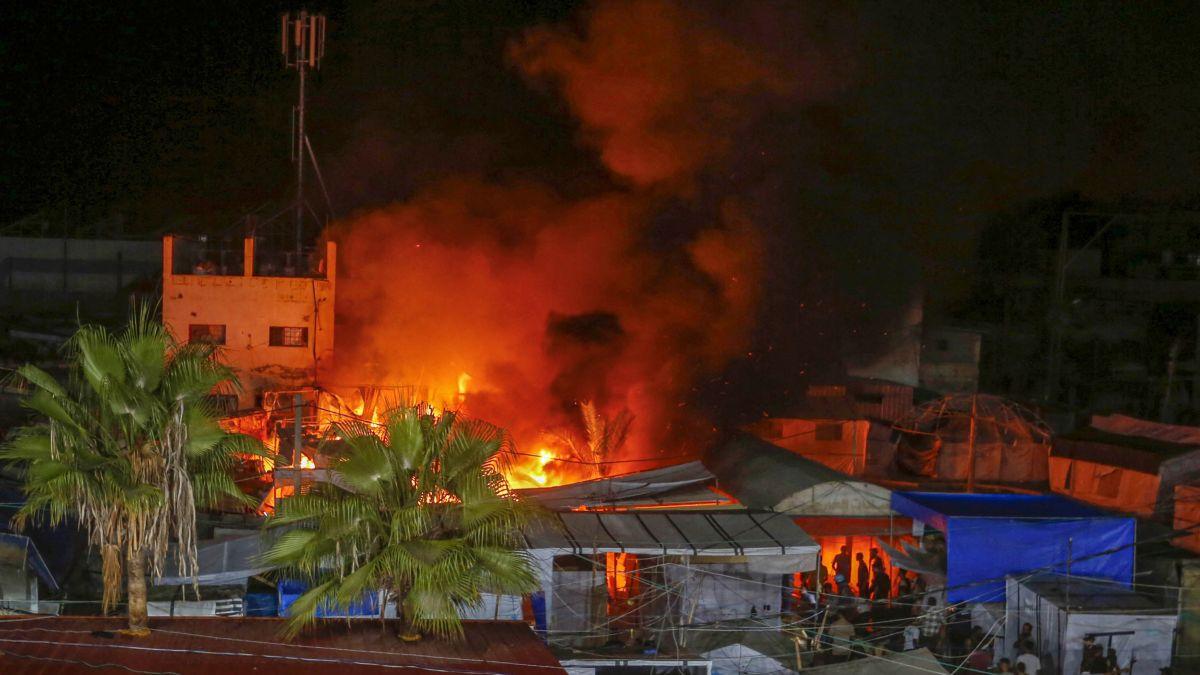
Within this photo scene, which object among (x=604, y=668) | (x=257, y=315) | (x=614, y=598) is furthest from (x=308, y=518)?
(x=257, y=315)

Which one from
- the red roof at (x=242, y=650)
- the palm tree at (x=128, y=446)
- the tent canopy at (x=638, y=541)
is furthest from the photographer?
the tent canopy at (x=638, y=541)

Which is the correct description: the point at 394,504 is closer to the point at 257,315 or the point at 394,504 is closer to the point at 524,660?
the point at 524,660

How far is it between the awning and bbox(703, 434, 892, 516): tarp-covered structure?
1.42 metres

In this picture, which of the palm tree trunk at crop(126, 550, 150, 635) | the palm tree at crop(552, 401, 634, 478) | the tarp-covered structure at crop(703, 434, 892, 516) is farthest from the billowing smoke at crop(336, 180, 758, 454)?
the palm tree trunk at crop(126, 550, 150, 635)

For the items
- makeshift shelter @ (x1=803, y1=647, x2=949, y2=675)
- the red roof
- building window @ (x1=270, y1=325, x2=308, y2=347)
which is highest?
building window @ (x1=270, y1=325, x2=308, y2=347)

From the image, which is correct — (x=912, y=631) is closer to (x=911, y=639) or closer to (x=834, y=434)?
(x=911, y=639)

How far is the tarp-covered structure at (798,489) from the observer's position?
1459cm

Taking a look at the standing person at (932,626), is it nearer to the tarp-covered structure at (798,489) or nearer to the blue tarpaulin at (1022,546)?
the blue tarpaulin at (1022,546)

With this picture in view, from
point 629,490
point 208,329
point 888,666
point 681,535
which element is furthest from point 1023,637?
point 208,329

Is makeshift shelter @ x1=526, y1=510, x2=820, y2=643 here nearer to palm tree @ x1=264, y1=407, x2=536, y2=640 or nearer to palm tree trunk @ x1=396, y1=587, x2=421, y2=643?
palm tree trunk @ x1=396, y1=587, x2=421, y2=643

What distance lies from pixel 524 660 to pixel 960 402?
Result: 52.9 ft

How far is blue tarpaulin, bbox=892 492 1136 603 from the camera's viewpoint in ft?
41.6

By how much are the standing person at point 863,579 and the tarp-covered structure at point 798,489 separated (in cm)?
76

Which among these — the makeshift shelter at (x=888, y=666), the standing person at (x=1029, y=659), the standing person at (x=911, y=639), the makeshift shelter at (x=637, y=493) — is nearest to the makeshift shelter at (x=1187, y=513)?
the standing person at (x=1029, y=659)
